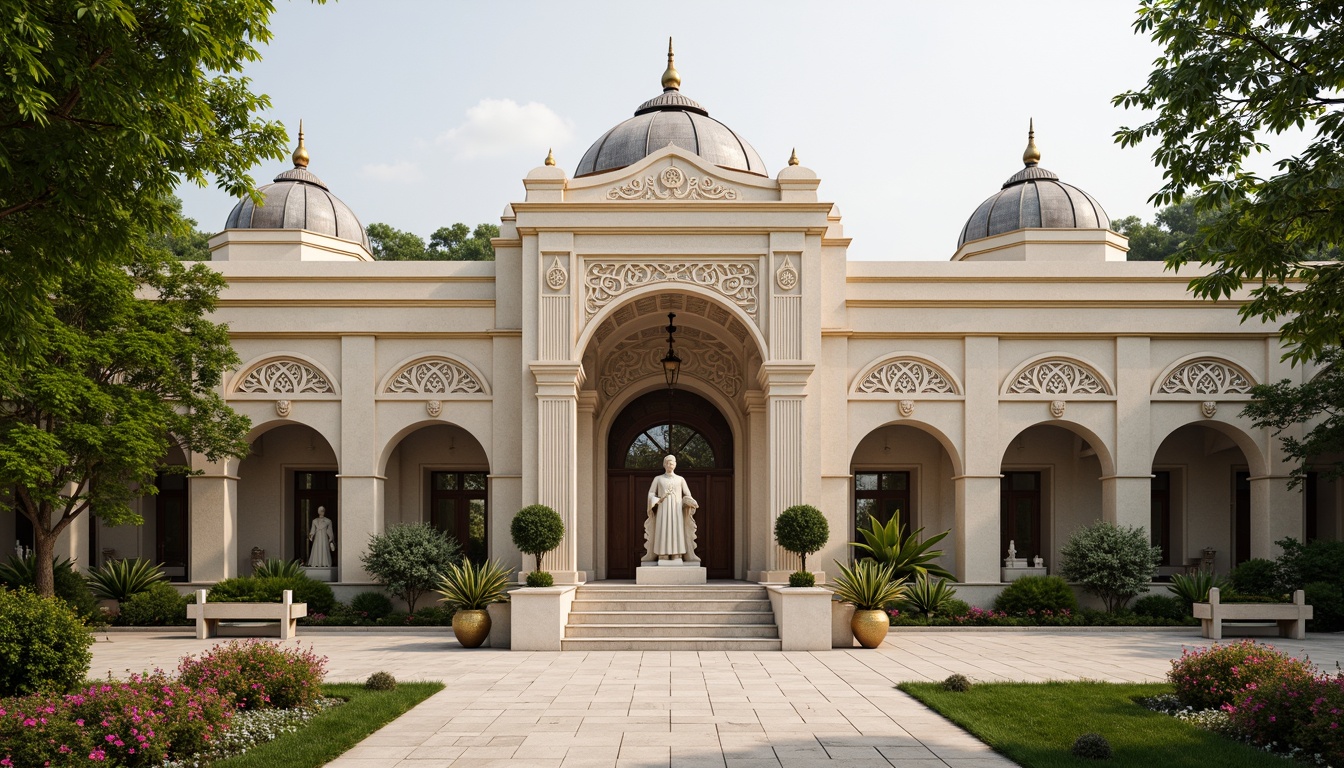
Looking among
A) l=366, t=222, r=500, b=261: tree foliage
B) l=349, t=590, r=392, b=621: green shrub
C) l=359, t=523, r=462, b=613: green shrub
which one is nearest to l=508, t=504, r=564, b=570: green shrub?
l=359, t=523, r=462, b=613: green shrub

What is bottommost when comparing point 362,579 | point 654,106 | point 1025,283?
point 362,579

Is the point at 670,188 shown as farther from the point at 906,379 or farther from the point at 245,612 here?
the point at 245,612

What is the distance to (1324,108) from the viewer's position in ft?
27.8

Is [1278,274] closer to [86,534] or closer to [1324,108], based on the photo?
[1324,108]

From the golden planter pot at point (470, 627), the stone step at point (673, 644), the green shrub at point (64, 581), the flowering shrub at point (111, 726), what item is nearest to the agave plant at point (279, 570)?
the green shrub at point (64, 581)

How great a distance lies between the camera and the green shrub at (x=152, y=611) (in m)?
17.2

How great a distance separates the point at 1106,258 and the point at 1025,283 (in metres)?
4.43

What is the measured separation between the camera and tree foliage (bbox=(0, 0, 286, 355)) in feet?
24.0

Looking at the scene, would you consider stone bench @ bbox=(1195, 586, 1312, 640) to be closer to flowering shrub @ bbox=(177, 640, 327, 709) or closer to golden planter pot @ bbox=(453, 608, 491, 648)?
golden planter pot @ bbox=(453, 608, 491, 648)

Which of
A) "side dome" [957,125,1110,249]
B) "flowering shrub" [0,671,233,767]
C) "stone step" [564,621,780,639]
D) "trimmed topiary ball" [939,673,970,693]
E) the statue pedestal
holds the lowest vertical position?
"stone step" [564,621,780,639]

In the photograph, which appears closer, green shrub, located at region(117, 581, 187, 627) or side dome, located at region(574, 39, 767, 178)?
green shrub, located at region(117, 581, 187, 627)

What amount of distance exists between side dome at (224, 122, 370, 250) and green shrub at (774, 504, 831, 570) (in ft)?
41.6

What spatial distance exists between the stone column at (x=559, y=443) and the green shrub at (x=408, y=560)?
2.03 m

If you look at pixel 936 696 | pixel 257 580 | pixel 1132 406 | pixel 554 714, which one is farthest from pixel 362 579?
pixel 1132 406
